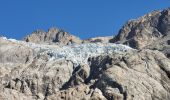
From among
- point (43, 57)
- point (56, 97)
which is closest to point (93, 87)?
point (56, 97)

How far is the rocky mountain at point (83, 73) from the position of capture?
362ft

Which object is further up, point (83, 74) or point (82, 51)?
point (82, 51)

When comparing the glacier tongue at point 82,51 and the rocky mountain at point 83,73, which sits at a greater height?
the glacier tongue at point 82,51

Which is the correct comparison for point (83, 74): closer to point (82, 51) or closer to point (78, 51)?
point (82, 51)

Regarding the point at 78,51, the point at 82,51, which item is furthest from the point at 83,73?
the point at 78,51

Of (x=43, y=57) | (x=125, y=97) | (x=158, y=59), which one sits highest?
(x=43, y=57)

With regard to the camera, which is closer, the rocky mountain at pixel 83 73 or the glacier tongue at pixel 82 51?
the rocky mountain at pixel 83 73

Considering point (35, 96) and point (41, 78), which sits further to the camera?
point (41, 78)

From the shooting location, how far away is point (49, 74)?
13638 cm

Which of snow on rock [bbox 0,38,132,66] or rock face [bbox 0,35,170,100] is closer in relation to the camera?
rock face [bbox 0,35,170,100]

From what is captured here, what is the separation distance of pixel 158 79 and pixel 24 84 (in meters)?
Result: 31.3

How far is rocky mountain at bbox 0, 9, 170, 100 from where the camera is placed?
362ft

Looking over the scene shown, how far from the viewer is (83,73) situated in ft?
426

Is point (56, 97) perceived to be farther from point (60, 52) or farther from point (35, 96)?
point (60, 52)
